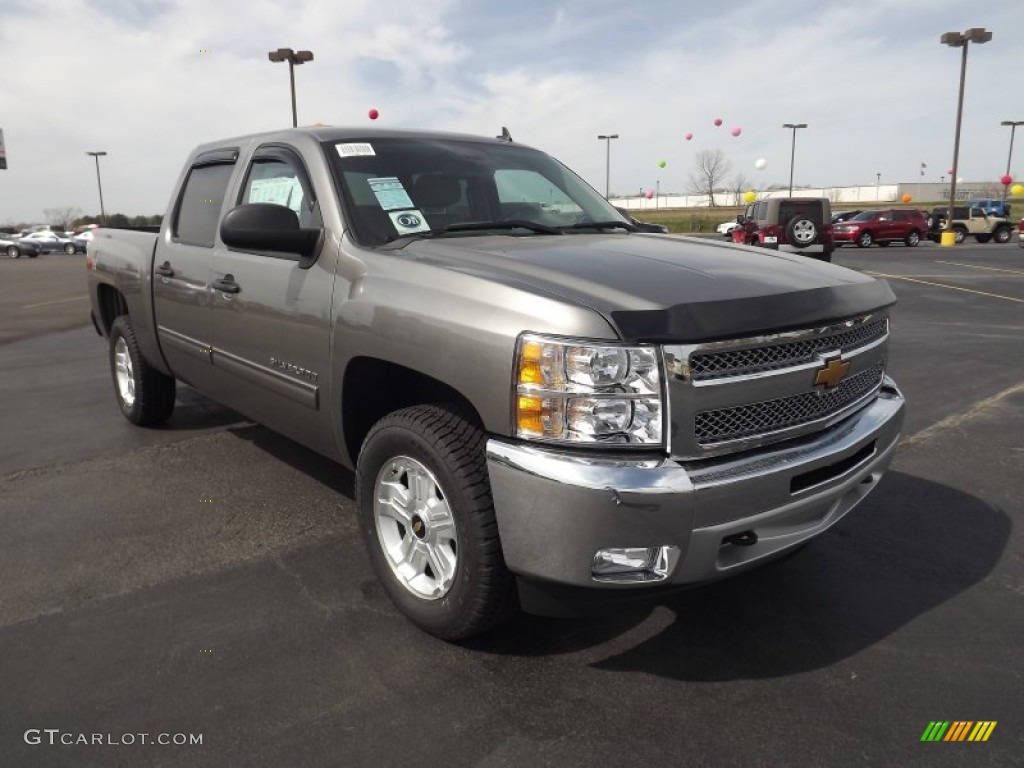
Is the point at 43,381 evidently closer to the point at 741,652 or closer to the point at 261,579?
the point at 261,579

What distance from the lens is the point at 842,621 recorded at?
296 cm

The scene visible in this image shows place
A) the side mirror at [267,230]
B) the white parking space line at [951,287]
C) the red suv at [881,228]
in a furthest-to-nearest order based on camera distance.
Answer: the red suv at [881,228] < the white parking space line at [951,287] < the side mirror at [267,230]

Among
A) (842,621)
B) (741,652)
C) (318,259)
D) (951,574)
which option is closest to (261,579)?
(318,259)

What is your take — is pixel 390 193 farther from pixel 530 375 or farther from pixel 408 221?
pixel 530 375

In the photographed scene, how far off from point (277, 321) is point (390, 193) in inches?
29.6

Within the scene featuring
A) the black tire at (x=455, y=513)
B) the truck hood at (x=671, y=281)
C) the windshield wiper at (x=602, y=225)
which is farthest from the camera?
the windshield wiper at (x=602, y=225)

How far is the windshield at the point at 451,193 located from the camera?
10.8ft

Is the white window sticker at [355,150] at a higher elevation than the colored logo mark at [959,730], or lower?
higher

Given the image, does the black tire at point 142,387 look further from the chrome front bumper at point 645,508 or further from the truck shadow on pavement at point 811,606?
the chrome front bumper at point 645,508

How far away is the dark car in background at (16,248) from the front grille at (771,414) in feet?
166

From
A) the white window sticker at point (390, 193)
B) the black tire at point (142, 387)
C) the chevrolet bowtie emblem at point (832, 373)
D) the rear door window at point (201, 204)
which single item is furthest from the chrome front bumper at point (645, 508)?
the black tire at point (142, 387)

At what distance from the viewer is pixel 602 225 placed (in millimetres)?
3875

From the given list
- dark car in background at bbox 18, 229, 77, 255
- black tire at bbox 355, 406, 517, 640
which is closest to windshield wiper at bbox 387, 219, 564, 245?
black tire at bbox 355, 406, 517, 640

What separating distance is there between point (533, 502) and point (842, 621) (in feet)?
4.86
